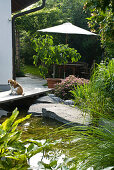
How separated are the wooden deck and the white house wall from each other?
1.27 m

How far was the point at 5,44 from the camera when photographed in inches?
353

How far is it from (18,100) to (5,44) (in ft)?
7.30

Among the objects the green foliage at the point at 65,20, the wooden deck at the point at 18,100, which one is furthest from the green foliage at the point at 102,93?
the green foliage at the point at 65,20

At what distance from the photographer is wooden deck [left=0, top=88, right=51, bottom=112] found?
7.05 m

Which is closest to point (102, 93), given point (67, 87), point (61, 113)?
point (61, 113)

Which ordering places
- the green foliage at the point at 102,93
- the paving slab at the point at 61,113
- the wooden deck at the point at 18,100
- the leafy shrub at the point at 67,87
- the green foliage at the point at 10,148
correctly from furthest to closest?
the leafy shrub at the point at 67,87
the wooden deck at the point at 18,100
the paving slab at the point at 61,113
the green foliage at the point at 102,93
the green foliage at the point at 10,148

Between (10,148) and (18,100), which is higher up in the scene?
(10,148)

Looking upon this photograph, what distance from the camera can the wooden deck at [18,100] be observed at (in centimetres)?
705

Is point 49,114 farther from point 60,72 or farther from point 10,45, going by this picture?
point 60,72

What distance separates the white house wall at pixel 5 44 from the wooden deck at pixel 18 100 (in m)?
1.27

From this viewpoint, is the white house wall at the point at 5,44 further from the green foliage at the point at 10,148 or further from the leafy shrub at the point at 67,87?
the green foliage at the point at 10,148

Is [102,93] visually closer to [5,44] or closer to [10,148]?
[10,148]

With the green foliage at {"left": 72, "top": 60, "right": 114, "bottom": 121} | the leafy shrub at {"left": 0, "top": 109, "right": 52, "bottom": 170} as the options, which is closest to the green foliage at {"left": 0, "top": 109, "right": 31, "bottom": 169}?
the leafy shrub at {"left": 0, "top": 109, "right": 52, "bottom": 170}

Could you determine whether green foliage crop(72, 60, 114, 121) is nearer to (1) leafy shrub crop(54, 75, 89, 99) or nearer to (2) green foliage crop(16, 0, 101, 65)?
(1) leafy shrub crop(54, 75, 89, 99)
